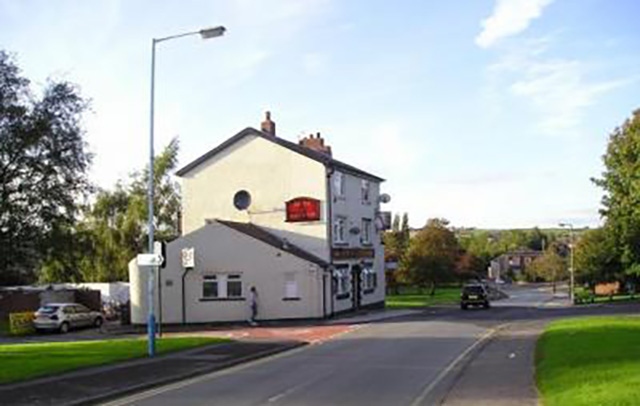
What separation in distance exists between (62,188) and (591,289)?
2918 inches

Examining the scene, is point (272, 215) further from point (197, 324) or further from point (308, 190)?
point (197, 324)

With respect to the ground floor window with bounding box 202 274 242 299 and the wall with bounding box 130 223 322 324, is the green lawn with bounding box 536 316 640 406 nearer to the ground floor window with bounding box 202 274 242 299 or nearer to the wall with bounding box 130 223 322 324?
the wall with bounding box 130 223 322 324

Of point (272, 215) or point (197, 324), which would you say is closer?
point (197, 324)

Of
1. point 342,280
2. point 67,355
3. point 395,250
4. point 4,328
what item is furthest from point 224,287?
point 395,250

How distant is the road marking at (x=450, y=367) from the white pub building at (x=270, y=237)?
13.5 meters

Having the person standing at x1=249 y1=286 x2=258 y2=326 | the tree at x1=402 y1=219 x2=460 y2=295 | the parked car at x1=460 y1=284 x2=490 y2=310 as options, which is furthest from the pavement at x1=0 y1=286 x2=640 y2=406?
the tree at x1=402 y1=219 x2=460 y2=295

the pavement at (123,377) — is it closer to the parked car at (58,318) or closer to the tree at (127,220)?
the parked car at (58,318)

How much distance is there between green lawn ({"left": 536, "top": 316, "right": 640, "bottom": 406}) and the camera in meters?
13.7

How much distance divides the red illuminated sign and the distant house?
3980 inches

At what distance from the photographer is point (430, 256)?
273 ft

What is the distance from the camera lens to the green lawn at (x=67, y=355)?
21.9 metres

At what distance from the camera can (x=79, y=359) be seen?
2478 cm

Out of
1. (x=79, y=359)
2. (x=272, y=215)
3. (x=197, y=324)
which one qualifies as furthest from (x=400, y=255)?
(x=79, y=359)

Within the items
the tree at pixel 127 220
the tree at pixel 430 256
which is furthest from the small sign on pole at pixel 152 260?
the tree at pixel 430 256
